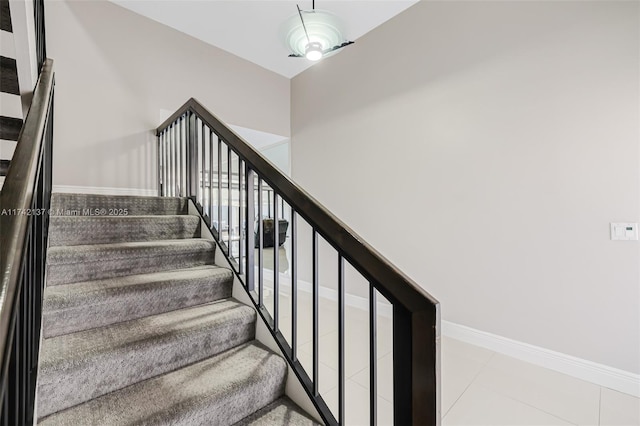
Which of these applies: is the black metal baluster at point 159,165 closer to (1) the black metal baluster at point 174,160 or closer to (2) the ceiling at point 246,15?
(1) the black metal baluster at point 174,160

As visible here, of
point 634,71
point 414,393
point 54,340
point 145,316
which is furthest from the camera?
point 634,71

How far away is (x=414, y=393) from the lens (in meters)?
0.78

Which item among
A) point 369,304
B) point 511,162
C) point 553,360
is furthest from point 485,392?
point 511,162

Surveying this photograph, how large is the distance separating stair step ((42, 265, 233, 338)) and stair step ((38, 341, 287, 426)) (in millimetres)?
386

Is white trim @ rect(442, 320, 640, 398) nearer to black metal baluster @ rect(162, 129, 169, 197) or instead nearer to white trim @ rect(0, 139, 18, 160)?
black metal baluster @ rect(162, 129, 169, 197)

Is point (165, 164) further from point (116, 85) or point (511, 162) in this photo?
point (511, 162)

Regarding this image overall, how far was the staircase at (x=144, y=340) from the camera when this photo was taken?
1090 millimetres

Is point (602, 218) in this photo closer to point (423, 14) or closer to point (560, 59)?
point (560, 59)

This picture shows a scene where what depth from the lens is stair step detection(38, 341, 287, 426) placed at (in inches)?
41.1

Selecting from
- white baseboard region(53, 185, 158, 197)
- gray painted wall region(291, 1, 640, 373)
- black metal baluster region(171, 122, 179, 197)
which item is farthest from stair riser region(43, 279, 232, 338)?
gray painted wall region(291, 1, 640, 373)

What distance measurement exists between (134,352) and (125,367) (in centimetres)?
6

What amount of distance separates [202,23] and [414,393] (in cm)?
392

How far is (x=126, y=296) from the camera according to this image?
1449 millimetres

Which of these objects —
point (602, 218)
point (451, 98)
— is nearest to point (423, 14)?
point (451, 98)
